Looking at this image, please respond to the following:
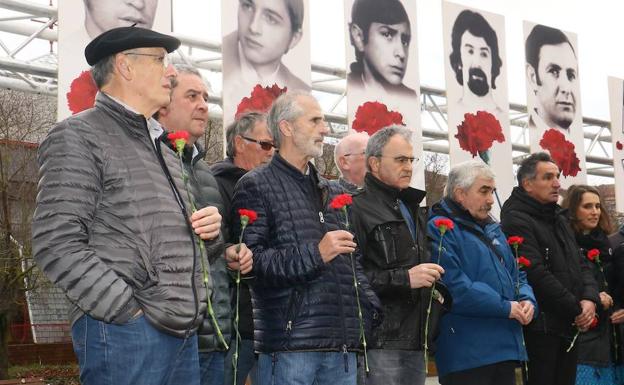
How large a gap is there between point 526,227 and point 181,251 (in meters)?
3.34

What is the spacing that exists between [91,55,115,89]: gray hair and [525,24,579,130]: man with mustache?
7.75 meters

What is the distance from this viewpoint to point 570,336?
5.57 metres

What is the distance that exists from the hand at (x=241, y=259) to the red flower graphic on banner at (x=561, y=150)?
23.4ft

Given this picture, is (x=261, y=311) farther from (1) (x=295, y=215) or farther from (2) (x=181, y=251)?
(2) (x=181, y=251)

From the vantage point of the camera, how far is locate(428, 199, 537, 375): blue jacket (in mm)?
4828

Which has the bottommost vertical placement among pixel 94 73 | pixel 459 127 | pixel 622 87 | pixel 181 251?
pixel 181 251

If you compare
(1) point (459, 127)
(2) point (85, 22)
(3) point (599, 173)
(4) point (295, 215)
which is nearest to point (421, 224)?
(4) point (295, 215)

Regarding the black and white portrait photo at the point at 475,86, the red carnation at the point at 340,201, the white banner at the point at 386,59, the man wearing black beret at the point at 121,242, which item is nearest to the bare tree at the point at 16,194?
the white banner at the point at 386,59

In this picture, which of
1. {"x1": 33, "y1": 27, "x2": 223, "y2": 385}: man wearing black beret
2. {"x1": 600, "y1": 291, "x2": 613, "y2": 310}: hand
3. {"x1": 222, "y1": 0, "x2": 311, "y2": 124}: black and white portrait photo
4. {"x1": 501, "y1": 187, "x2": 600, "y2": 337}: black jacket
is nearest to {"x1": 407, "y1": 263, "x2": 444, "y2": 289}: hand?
{"x1": 501, "y1": 187, "x2": 600, "y2": 337}: black jacket

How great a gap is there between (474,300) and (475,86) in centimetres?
516

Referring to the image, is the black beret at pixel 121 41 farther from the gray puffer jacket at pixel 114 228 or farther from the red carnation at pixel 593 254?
the red carnation at pixel 593 254

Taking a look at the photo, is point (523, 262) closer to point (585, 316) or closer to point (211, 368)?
point (585, 316)

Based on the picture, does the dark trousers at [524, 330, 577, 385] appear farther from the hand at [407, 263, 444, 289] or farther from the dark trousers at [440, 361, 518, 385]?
the hand at [407, 263, 444, 289]

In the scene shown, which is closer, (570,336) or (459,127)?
(570,336)
